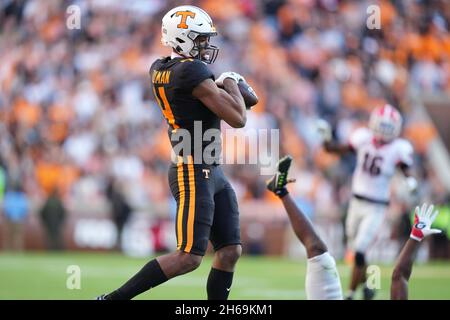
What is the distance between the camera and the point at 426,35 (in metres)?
18.8

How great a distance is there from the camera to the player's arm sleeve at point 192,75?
604 cm

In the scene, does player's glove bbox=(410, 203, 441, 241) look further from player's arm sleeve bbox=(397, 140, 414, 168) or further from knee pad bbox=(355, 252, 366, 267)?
player's arm sleeve bbox=(397, 140, 414, 168)

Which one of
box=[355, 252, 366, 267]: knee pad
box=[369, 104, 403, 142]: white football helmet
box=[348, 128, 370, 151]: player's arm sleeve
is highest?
box=[369, 104, 403, 142]: white football helmet

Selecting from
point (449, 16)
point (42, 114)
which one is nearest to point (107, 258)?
point (42, 114)

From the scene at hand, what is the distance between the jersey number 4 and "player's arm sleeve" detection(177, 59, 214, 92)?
3.84 metres

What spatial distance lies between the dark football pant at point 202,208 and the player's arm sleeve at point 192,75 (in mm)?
532

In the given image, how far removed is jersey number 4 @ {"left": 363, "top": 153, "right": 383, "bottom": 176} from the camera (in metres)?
9.52

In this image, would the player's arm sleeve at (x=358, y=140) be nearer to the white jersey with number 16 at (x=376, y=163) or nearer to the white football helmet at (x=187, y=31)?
the white jersey with number 16 at (x=376, y=163)

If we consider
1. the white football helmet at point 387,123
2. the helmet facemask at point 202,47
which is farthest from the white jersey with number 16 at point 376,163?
the helmet facemask at point 202,47

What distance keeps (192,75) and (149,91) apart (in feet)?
37.7

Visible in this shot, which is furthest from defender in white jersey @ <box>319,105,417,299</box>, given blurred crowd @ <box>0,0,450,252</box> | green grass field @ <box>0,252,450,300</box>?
blurred crowd @ <box>0,0,450,252</box>

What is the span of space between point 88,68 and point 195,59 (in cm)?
1172
